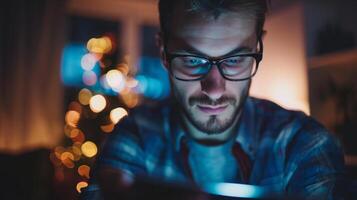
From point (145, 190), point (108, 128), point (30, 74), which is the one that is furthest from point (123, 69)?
point (145, 190)

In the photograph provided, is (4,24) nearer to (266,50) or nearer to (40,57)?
(40,57)

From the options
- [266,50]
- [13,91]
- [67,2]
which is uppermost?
[67,2]

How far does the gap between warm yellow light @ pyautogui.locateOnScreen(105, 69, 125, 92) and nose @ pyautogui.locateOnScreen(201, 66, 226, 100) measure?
1437mm

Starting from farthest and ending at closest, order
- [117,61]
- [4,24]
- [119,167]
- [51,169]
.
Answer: [117,61], [4,24], [51,169], [119,167]

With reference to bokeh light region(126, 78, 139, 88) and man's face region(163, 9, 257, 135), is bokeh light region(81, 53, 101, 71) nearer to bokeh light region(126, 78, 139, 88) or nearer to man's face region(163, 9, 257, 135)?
bokeh light region(126, 78, 139, 88)

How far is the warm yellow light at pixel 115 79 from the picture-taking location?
1996mm

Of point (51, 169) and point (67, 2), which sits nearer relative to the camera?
point (51, 169)

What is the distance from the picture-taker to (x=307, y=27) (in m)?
0.80

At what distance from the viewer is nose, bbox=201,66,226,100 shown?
576mm

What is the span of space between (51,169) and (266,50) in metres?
1.35

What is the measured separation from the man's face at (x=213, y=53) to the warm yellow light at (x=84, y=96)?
4.61 feet

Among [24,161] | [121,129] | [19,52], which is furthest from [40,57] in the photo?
[121,129]

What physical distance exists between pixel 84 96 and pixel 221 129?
4.92 feet

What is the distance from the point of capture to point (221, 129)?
1.95 feet
